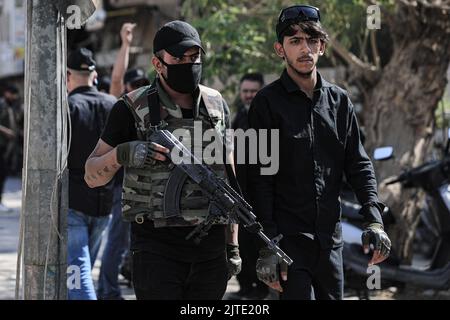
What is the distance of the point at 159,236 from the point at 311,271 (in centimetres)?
74

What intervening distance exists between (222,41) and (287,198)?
499 cm

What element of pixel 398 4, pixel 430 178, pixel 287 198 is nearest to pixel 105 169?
pixel 287 198

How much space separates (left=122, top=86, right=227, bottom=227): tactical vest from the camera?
4043 mm

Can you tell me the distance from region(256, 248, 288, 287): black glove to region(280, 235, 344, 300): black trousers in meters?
0.10

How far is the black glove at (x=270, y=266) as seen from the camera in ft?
13.6

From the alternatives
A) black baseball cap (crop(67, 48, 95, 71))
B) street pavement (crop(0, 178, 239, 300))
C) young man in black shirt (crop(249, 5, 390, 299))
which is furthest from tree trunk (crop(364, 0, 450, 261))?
young man in black shirt (crop(249, 5, 390, 299))

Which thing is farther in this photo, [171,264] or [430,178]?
[430,178]

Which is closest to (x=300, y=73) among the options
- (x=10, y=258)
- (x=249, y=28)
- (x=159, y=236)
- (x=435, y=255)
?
(x=159, y=236)

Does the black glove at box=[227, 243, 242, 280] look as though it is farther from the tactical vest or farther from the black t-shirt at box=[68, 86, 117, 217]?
the black t-shirt at box=[68, 86, 117, 217]

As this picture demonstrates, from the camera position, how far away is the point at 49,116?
4.26m

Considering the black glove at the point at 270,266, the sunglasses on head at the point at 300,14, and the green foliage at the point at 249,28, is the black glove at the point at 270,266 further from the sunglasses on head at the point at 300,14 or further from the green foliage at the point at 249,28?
the green foliage at the point at 249,28

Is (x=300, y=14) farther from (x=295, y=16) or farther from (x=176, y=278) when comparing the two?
(x=176, y=278)

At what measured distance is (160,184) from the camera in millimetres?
4062

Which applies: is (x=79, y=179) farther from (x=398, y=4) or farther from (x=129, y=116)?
(x=398, y=4)
